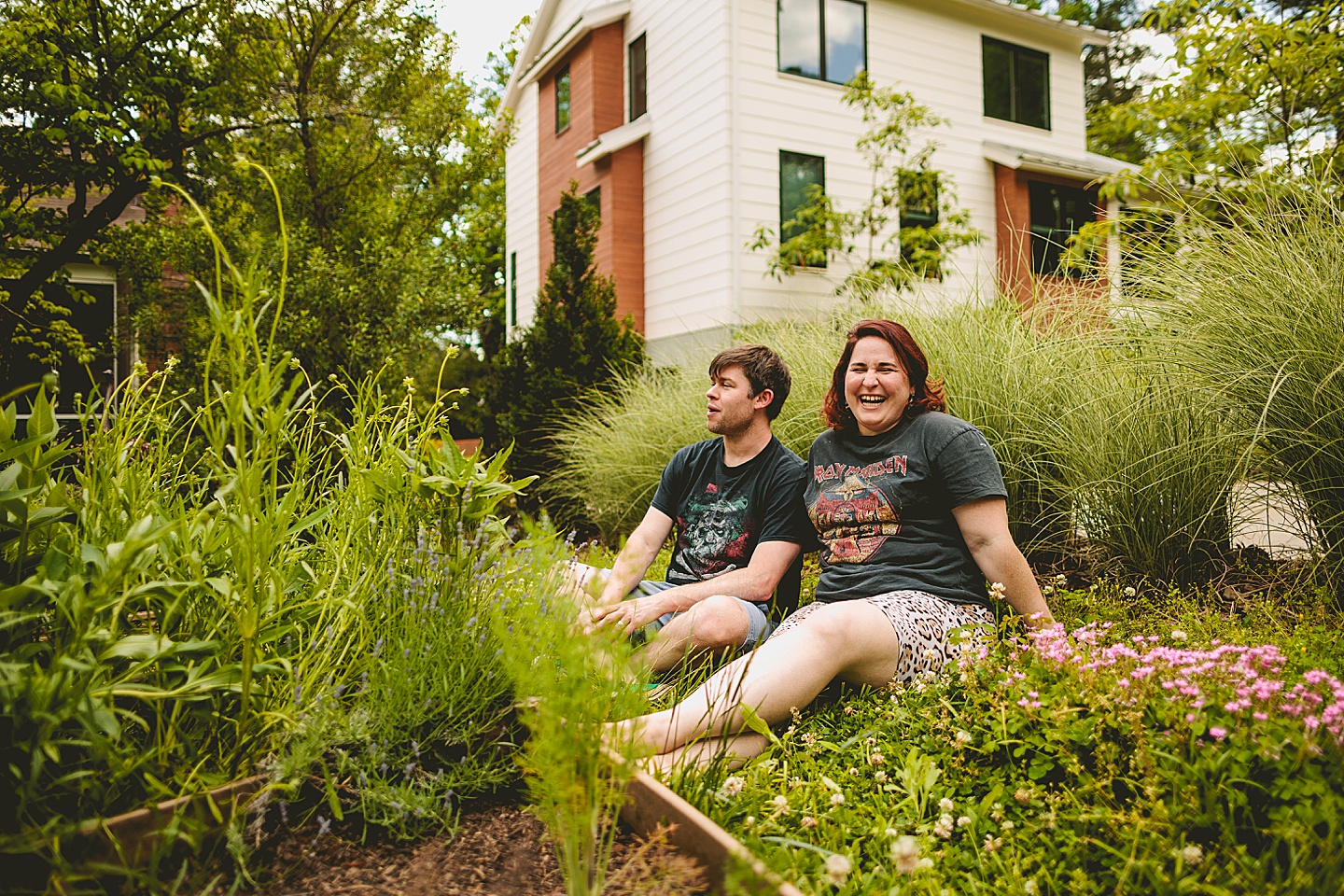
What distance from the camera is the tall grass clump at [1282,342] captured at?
2.70m

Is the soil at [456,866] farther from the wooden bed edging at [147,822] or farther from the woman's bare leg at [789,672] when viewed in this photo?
the woman's bare leg at [789,672]

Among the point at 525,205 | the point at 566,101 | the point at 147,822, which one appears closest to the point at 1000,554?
the point at 147,822

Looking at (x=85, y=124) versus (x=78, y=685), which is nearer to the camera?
(x=78, y=685)

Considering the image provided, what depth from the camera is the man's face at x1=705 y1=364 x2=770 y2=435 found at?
10.3 ft

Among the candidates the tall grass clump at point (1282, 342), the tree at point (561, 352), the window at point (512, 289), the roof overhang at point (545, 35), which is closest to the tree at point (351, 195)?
the tree at point (561, 352)

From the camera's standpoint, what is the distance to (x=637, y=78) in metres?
12.3

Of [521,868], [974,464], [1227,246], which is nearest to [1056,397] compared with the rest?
[1227,246]

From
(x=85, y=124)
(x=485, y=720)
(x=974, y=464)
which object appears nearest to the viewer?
(x=485, y=720)

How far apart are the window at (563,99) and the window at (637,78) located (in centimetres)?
140

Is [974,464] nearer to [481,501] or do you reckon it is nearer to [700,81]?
Answer: [481,501]

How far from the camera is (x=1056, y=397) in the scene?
3709mm

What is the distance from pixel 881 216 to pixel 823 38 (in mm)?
2629

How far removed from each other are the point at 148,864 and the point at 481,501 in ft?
3.05

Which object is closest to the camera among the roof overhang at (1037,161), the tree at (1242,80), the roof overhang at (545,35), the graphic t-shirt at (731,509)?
the graphic t-shirt at (731,509)
